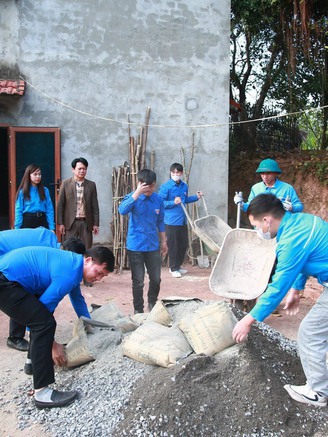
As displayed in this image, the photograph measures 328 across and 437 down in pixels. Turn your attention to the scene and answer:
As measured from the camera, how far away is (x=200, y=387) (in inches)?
122

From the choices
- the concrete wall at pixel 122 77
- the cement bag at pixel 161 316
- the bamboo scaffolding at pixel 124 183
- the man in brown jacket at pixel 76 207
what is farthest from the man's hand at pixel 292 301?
the concrete wall at pixel 122 77

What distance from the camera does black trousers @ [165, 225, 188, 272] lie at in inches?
295

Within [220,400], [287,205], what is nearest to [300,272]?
[220,400]

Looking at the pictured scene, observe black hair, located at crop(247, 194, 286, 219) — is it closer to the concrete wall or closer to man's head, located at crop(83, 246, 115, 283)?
man's head, located at crop(83, 246, 115, 283)

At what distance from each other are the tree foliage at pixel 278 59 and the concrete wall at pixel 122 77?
2233mm

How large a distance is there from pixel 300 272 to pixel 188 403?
1081 mm

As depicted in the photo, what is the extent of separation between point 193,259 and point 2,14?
16.6ft

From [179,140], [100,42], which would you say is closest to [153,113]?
[179,140]

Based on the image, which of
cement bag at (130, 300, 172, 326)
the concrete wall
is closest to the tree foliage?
the concrete wall

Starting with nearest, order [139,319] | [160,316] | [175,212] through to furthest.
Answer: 1. [160,316]
2. [139,319]
3. [175,212]

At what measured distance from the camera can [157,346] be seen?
3396mm

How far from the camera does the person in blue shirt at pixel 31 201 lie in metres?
5.61

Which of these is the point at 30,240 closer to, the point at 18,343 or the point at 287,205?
the point at 18,343

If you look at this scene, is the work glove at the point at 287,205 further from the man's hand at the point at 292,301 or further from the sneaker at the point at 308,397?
the sneaker at the point at 308,397
